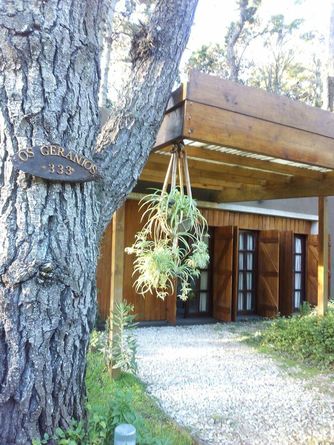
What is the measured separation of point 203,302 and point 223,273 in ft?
2.37

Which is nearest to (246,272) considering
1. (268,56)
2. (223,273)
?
(223,273)

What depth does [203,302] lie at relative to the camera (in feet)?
25.8

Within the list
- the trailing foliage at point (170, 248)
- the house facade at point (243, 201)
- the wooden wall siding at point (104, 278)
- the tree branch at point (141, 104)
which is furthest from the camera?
the wooden wall siding at point (104, 278)

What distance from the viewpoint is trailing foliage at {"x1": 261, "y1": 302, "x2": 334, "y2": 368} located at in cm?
517

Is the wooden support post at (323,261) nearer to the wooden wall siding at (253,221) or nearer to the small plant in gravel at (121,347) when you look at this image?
the wooden wall siding at (253,221)

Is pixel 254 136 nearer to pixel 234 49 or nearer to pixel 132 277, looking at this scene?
pixel 132 277

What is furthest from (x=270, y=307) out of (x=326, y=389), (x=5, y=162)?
(x=5, y=162)

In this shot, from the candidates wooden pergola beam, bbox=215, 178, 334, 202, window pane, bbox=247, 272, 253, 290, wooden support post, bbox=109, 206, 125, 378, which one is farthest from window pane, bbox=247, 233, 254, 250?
wooden support post, bbox=109, 206, 125, 378

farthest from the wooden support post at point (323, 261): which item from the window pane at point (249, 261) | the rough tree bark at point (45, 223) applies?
the rough tree bark at point (45, 223)

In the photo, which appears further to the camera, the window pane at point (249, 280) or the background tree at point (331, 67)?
the window pane at point (249, 280)

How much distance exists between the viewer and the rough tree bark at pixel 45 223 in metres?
1.49

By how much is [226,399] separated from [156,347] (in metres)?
1.95

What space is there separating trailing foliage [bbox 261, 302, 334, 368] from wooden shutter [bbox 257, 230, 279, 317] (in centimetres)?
175

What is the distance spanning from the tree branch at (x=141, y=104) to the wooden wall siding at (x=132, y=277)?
14.9ft
